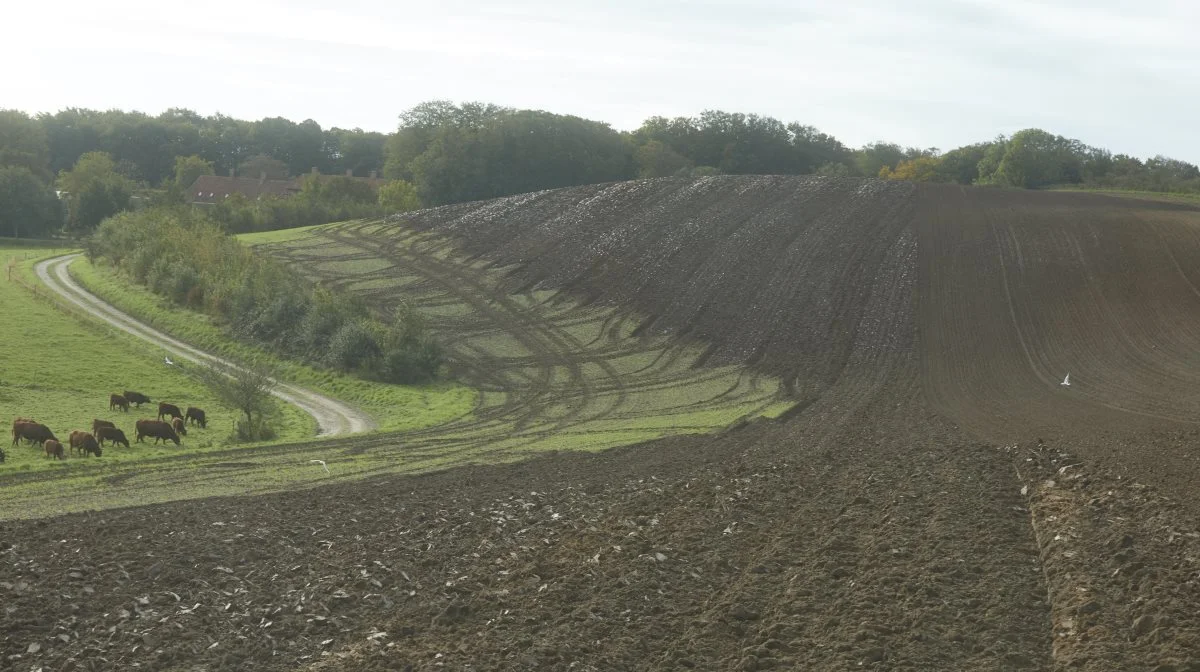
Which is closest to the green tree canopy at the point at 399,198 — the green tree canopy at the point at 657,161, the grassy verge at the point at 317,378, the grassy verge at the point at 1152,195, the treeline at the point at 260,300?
the treeline at the point at 260,300

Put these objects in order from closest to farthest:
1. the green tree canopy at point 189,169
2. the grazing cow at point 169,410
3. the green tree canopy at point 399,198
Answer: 1. the grazing cow at point 169,410
2. the green tree canopy at point 399,198
3. the green tree canopy at point 189,169

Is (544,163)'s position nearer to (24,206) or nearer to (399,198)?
(399,198)

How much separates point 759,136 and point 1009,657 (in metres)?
112

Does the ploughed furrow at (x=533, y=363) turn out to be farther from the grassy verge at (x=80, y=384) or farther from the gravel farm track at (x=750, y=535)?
the grassy verge at (x=80, y=384)

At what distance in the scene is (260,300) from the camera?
61875 millimetres

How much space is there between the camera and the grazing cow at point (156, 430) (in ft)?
125

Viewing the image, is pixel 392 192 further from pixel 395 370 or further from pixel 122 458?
pixel 122 458

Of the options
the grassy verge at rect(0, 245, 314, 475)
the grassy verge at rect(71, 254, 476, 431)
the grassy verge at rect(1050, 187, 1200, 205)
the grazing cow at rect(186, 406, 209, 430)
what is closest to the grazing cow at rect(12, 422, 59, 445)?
the grassy verge at rect(0, 245, 314, 475)

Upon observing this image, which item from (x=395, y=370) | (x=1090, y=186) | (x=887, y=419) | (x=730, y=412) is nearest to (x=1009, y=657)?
(x=887, y=419)

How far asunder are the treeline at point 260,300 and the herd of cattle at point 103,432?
10.7 metres

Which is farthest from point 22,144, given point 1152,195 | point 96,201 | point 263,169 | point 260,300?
point 1152,195

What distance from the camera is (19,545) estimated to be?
20141 mm

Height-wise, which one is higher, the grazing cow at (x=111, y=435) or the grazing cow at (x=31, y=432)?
the grazing cow at (x=31, y=432)

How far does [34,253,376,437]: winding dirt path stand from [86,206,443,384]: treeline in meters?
2.67
